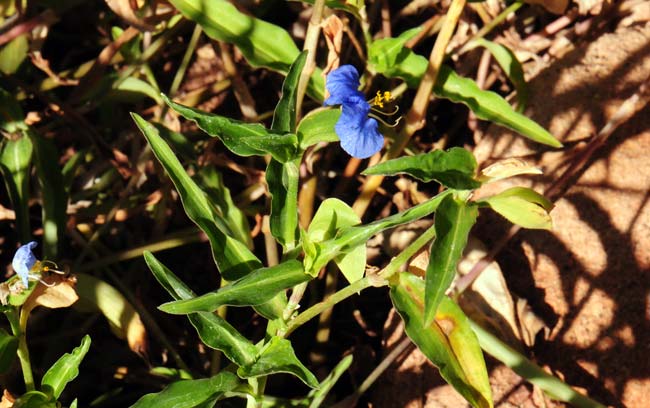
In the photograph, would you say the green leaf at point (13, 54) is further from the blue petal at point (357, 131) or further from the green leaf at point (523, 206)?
the green leaf at point (523, 206)

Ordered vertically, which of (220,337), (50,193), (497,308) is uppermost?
(220,337)

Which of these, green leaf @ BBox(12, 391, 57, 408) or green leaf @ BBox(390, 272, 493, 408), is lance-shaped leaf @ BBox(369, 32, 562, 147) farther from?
green leaf @ BBox(12, 391, 57, 408)

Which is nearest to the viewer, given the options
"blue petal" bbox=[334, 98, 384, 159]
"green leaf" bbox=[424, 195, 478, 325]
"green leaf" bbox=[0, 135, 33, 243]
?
"green leaf" bbox=[424, 195, 478, 325]

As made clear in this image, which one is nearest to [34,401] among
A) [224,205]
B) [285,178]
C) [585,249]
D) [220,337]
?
[220,337]

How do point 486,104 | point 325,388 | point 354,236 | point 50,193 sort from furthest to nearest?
point 50,193 < point 486,104 < point 325,388 < point 354,236

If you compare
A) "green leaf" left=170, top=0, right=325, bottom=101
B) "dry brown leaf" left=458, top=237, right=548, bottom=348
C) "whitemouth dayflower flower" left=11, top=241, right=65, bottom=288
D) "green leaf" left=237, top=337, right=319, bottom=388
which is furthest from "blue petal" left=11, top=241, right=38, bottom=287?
"dry brown leaf" left=458, top=237, right=548, bottom=348

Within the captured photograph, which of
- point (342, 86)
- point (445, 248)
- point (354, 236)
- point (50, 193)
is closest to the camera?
point (445, 248)

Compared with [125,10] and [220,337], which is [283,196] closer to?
[220,337]
